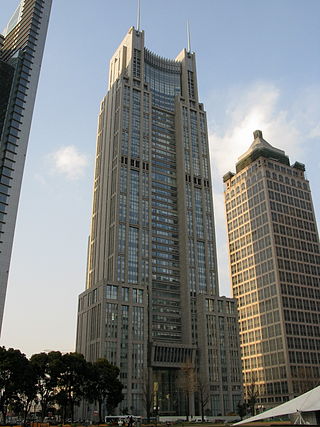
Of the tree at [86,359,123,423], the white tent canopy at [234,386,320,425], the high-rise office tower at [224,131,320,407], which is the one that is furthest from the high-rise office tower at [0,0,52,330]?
the high-rise office tower at [224,131,320,407]

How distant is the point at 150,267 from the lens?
527 ft

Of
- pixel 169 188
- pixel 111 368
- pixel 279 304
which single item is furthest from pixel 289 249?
pixel 111 368

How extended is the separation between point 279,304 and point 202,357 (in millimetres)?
43937

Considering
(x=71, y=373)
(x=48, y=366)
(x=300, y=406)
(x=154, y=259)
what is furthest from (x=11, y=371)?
(x=154, y=259)

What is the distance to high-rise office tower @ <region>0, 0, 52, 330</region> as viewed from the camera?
108188 millimetres

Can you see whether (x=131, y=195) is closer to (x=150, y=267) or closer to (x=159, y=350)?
(x=150, y=267)

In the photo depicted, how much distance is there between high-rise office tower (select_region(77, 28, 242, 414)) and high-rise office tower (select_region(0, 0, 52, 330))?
150ft

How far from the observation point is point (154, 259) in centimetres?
16400

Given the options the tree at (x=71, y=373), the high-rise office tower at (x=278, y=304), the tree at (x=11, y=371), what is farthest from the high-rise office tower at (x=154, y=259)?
the tree at (x=11, y=371)

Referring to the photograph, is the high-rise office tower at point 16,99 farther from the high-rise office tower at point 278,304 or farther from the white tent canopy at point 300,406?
the high-rise office tower at point 278,304

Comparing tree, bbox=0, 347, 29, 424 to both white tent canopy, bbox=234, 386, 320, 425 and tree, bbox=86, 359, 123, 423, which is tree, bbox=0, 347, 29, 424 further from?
white tent canopy, bbox=234, 386, 320, 425

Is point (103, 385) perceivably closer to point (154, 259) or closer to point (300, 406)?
point (300, 406)

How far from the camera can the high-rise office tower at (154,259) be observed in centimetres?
14200

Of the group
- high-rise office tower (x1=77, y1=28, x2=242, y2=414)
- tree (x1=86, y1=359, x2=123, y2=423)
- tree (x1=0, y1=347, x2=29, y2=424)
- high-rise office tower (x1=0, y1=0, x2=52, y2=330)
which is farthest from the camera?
high-rise office tower (x1=77, y1=28, x2=242, y2=414)
